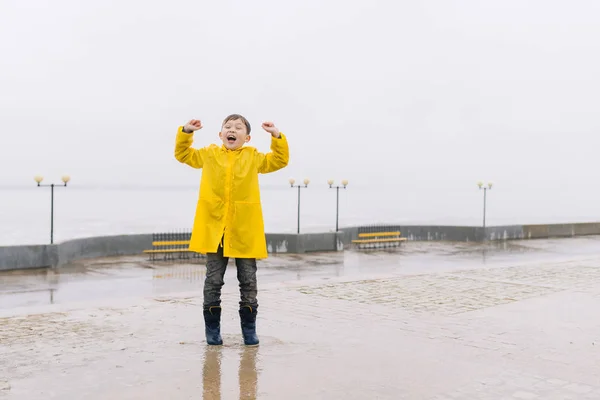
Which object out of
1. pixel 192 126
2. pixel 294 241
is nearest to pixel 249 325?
pixel 192 126

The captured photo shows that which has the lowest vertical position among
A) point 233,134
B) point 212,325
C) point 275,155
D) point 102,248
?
point 212,325

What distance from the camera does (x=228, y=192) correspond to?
260 inches

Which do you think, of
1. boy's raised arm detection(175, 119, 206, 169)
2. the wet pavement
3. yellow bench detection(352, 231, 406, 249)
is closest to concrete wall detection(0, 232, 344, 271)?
yellow bench detection(352, 231, 406, 249)

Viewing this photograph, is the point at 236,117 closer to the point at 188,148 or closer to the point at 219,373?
the point at 188,148

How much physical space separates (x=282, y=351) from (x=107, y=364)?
161 cm

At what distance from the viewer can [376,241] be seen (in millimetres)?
24984

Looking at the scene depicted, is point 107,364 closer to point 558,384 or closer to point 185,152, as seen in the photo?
point 185,152

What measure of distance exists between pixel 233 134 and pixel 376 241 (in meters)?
18.7

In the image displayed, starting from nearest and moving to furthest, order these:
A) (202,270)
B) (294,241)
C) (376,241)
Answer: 1. (202,270)
2. (294,241)
3. (376,241)

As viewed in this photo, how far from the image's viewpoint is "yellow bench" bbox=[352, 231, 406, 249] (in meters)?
25.1

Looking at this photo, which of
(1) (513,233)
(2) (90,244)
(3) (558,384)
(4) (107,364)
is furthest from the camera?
(1) (513,233)

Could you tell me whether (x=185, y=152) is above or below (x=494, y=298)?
above

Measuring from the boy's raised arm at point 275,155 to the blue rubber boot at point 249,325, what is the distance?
1408 mm

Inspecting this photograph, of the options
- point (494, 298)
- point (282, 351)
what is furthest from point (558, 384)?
point (494, 298)
